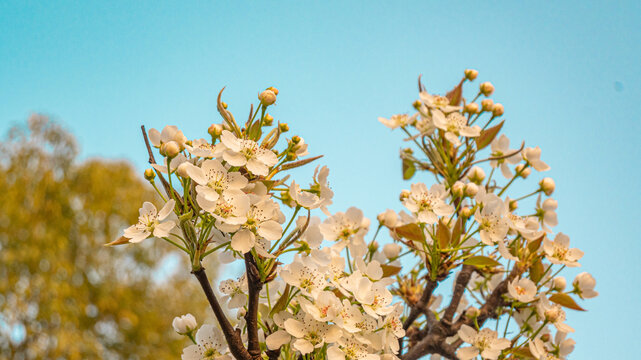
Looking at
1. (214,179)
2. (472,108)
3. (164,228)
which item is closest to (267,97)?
(214,179)

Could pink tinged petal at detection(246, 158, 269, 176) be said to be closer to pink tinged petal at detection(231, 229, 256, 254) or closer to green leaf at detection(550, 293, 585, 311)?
pink tinged petal at detection(231, 229, 256, 254)

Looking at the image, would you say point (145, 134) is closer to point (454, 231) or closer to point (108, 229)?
point (454, 231)

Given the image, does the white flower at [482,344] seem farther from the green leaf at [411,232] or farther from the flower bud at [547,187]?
the flower bud at [547,187]

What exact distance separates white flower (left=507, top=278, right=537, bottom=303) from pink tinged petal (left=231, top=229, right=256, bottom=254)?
2.53ft

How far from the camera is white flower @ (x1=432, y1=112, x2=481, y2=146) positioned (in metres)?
1.54

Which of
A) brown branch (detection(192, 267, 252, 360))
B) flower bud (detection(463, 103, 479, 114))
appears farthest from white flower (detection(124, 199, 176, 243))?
flower bud (detection(463, 103, 479, 114))

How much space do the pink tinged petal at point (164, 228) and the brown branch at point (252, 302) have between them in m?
0.16

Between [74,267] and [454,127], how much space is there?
8522mm

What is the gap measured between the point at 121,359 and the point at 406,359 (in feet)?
26.8

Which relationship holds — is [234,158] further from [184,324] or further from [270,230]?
[184,324]

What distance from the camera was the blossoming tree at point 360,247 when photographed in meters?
1.00

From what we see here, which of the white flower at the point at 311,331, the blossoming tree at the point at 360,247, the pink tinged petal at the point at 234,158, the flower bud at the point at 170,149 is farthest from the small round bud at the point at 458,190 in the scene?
the flower bud at the point at 170,149

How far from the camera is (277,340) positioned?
106 cm

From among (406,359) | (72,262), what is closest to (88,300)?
(72,262)
